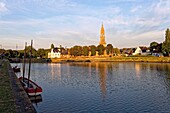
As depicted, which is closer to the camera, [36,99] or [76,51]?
[36,99]

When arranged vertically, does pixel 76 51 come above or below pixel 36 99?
above

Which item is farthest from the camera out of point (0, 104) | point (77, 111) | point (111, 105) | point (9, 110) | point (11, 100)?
point (111, 105)

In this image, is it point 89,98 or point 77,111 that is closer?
point 77,111

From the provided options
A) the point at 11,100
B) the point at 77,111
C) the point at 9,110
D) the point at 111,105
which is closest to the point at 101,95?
the point at 111,105

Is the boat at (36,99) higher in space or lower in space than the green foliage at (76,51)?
lower

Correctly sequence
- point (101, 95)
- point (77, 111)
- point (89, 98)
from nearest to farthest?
point (77, 111) < point (89, 98) < point (101, 95)

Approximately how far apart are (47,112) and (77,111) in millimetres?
3220

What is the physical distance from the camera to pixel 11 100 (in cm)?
2117

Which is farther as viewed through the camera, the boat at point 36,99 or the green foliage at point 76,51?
the green foliage at point 76,51

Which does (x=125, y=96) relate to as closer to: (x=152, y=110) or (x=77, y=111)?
(x=152, y=110)

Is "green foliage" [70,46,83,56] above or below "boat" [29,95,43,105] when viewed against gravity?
above

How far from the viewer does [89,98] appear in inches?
1142

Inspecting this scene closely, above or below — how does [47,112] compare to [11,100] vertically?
below

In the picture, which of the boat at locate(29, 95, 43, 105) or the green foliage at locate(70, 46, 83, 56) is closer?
the boat at locate(29, 95, 43, 105)
